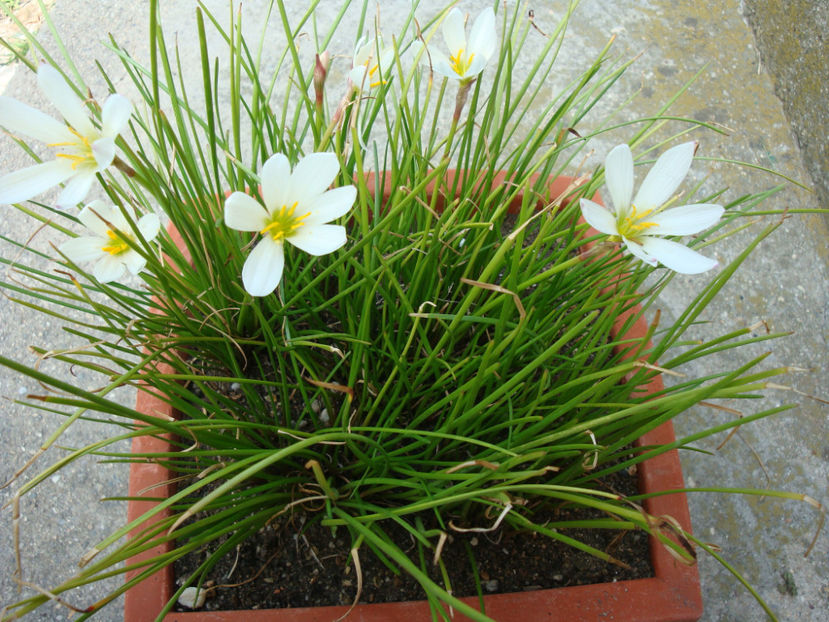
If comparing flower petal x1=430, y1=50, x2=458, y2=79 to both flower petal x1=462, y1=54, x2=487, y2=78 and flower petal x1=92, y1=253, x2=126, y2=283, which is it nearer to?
flower petal x1=462, y1=54, x2=487, y2=78

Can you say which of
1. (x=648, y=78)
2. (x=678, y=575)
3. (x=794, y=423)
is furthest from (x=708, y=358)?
(x=648, y=78)

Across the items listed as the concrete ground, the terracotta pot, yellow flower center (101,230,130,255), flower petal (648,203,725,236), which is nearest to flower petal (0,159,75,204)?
yellow flower center (101,230,130,255)

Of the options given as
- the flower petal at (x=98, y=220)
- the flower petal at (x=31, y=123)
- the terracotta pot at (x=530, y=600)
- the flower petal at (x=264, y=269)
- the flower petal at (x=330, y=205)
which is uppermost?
the flower petal at (x=31, y=123)

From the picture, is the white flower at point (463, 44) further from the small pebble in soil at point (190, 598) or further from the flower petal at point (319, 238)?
the small pebble in soil at point (190, 598)

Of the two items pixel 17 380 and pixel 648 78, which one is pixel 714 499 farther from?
pixel 17 380

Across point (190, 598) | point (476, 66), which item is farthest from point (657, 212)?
point (190, 598)

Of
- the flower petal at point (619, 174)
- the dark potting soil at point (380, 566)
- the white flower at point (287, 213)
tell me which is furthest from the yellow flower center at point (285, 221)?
the dark potting soil at point (380, 566)

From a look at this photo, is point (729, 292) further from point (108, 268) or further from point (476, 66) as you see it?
point (108, 268)
